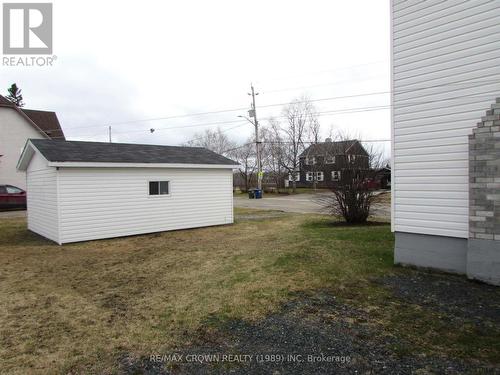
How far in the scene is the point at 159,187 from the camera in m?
11.6

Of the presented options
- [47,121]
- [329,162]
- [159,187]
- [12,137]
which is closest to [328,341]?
[159,187]

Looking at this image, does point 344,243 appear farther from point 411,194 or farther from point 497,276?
point 497,276

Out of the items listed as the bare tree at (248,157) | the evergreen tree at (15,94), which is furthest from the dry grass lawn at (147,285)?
the evergreen tree at (15,94)

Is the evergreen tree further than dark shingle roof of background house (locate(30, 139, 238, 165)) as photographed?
Yes

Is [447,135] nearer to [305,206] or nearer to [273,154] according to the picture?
[305,206]

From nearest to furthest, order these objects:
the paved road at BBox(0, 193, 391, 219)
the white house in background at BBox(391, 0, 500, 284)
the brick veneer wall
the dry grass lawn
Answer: the dry grass lawn → the brick veneer wall → the white house in background at BBox(391, 0, 500, 284) → the paved road at BBox(0, 193, 391, 219)

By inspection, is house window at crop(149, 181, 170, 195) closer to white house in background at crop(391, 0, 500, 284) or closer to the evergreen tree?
white house in background at crop(391, 0, 500, 284)

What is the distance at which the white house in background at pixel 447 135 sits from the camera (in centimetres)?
524

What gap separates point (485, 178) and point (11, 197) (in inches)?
841

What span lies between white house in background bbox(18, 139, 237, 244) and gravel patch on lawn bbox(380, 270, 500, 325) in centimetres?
791

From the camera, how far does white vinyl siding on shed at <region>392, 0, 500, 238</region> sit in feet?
17.7

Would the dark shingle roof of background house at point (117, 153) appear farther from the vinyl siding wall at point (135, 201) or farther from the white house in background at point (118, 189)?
the vinyl siding wall at point (135, 201)

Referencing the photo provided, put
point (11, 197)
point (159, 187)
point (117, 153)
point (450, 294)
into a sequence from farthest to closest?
point (11, 197) → point (159, 187) → point (117, 153) → point (450, 294)

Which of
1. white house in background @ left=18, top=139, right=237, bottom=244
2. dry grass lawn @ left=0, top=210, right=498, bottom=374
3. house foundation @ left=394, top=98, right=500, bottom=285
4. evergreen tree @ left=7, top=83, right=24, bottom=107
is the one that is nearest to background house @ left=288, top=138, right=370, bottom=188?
dry grass lawn @ left=0, top=210, right=498, bottom=374
